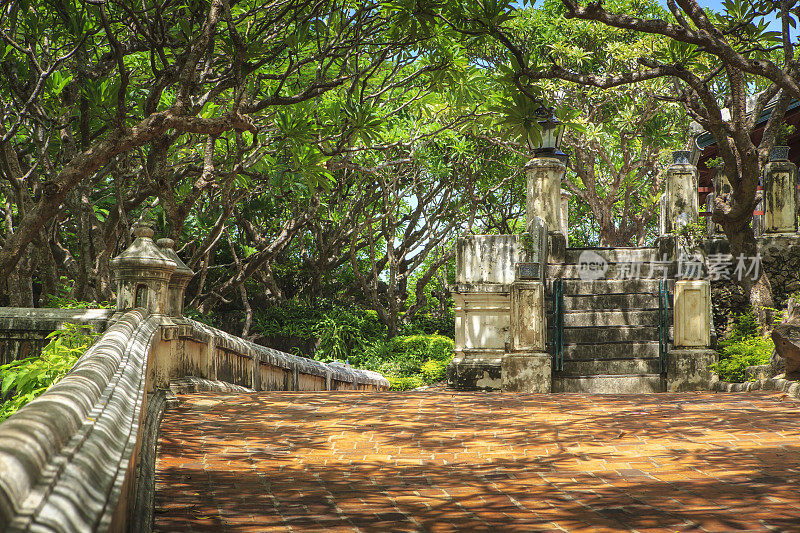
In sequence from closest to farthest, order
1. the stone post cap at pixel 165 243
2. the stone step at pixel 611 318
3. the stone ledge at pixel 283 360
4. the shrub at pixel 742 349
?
the stone post cap at pixel 165 243 < the stone ledge at pixel 283 360 < the shrub at pixel 742 349 < the stone step at pixel 611 318

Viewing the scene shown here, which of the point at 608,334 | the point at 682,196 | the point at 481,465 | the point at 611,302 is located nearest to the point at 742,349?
the point at 608,334

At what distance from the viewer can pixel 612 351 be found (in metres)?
14.5

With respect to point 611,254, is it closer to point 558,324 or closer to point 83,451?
point 558,324

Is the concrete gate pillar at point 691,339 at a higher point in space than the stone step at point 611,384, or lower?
higher

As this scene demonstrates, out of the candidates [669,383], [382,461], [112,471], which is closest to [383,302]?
[669,383]

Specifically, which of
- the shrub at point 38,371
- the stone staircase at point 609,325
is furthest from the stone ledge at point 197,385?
the stone staircase at point 609,325

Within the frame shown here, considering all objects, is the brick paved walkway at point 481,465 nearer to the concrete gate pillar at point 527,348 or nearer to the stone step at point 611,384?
the concrete gate pillar at point 527,348

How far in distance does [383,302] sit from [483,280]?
1408cm

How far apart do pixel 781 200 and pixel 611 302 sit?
365 cm

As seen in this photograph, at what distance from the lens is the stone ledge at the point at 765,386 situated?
9638 mm

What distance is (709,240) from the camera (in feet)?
48.0

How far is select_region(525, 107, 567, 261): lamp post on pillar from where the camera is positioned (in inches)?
575

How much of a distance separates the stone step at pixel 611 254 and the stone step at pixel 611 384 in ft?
7.38

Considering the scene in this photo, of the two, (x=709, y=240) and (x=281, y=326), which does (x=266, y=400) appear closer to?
(x=709, y=240)
